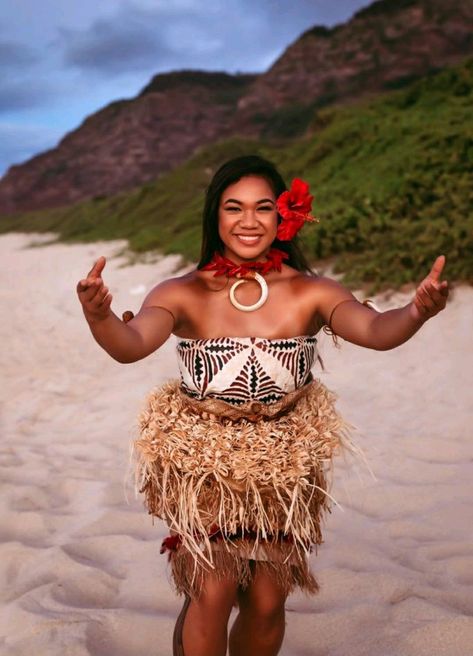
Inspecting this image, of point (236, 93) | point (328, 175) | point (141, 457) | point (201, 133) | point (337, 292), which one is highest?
point (236, 93)

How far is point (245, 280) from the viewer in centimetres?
215

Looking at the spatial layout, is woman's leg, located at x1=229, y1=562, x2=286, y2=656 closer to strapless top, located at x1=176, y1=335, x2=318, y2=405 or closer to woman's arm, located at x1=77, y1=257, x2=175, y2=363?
strapless top, located at x1=176, y1=335, x2=318, y2=405

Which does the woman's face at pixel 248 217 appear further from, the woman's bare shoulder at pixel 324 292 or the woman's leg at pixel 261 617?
the woman's leg at pixel 261 617

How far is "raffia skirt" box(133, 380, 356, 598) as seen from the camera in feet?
6.48

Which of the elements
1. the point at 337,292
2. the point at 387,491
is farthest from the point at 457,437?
the point at 337,292

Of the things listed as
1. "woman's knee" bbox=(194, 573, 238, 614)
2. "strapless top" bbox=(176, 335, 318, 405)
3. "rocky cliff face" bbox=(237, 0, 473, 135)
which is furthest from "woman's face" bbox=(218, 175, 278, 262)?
"rocky cliff face" bbox=(237, 0, 473, 135)

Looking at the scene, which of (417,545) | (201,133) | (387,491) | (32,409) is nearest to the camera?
(417,545)

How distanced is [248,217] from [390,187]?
665 cm

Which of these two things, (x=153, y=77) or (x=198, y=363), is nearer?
(x=198, y=363)

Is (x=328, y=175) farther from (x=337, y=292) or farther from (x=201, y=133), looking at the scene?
(x=201, y=133)

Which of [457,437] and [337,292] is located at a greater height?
[337,292]

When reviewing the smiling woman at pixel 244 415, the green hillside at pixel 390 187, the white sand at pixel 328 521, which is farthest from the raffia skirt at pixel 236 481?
the green hillside at pixel 390 187

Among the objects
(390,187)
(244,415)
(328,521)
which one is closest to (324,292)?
(244,415)

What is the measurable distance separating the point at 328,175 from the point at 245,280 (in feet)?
29.5
